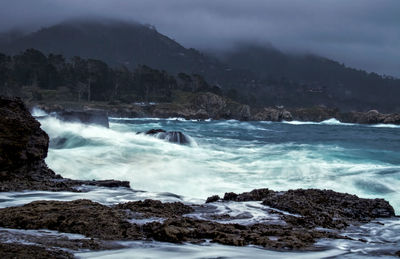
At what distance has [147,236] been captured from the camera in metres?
4.79

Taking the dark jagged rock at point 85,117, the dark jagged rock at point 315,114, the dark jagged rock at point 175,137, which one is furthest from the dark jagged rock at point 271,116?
the dark jagged rock at point 175,137

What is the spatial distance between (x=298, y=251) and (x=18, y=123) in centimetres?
676

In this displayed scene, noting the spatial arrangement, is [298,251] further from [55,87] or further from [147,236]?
[55,87]

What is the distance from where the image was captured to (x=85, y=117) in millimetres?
32312

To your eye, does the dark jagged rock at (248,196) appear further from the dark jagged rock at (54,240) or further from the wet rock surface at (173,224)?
the dark jagged rock at (54,240)

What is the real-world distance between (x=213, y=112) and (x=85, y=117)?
9948cm

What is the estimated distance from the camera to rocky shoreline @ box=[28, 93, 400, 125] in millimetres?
106756

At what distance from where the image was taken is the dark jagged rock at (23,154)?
27.2 feet

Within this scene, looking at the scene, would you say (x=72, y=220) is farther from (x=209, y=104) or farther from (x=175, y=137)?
(x=209, y=104)

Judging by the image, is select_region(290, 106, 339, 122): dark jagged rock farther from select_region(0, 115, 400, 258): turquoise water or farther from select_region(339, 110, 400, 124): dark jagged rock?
select_region(0, 115, 400, 258): turquoise water

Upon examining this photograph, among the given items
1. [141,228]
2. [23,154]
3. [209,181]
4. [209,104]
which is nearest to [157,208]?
[141,228]

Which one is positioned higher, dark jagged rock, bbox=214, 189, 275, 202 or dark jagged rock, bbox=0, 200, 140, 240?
dark jagged rock, bbox=0, 200, 140, 240

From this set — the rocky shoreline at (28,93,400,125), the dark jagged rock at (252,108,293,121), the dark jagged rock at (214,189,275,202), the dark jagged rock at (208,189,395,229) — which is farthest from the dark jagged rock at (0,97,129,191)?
the dark jagged rock at (252,108,293,121)

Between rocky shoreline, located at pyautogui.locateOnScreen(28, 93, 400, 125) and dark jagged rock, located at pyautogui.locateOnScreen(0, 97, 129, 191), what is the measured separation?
86.1m
